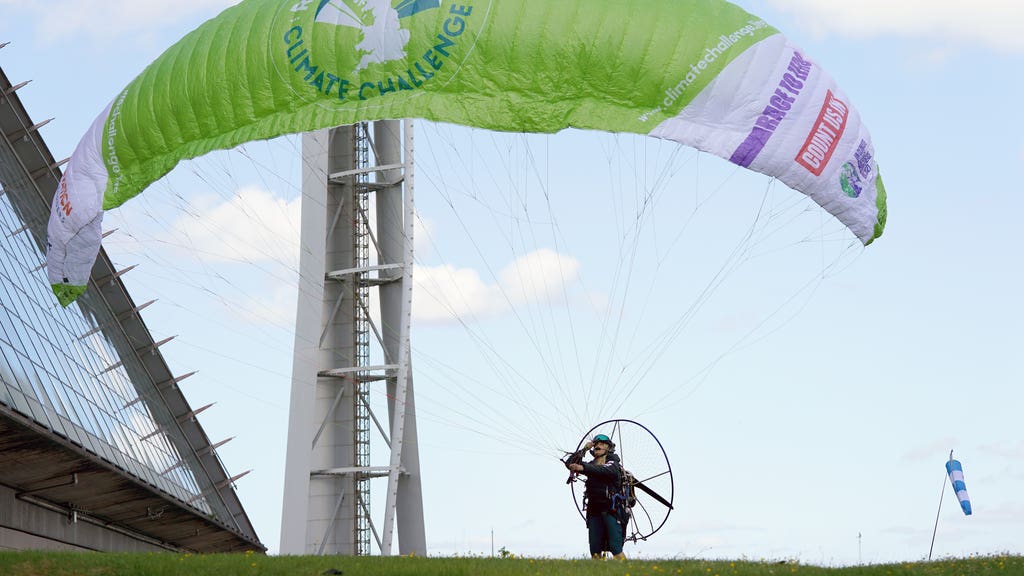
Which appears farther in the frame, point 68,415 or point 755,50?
point 68,415

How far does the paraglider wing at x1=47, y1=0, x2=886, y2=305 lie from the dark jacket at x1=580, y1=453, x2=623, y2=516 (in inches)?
173

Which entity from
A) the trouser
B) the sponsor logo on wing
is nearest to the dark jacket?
the trouser

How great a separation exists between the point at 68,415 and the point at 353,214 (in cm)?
Answer: 818

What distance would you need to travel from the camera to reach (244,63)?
2144cm

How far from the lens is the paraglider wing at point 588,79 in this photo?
1964 cm

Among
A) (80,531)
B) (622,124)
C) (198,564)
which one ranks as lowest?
(198,564)

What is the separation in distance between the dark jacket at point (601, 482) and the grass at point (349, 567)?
1.17 m

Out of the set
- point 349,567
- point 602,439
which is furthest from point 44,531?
point 602,439

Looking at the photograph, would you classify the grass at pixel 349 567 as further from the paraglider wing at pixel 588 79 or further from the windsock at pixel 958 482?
the paraglider wing at pixel 588 79

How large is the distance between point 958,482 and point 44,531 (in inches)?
799

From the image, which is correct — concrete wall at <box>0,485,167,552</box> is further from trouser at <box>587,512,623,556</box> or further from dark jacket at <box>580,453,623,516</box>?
dark jacket at <box>580,453,623,516</box>

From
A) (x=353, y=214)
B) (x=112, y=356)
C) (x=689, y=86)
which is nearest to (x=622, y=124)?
(x=689, y=86)

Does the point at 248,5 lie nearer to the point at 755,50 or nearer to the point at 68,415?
the point at 755,50

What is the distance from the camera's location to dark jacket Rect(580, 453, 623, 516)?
1900cm
